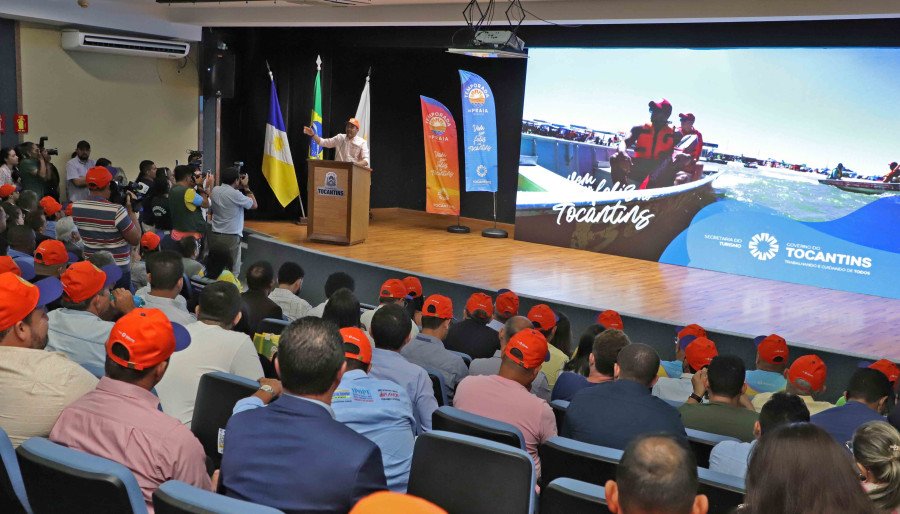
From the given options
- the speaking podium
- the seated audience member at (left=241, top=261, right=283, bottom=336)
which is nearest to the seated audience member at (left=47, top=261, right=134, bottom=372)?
the seated audience member at (left=241, top=261, right=283, bottom=336)

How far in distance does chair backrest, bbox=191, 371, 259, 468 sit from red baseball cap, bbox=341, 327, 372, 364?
12.7 inches

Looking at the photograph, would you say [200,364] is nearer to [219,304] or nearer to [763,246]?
[219,304]

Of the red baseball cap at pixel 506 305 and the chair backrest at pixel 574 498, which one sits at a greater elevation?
the chair backrest at pixel 574 498

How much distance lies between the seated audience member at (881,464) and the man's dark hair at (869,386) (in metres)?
1.54

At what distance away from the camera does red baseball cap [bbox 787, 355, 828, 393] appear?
4.21 meters

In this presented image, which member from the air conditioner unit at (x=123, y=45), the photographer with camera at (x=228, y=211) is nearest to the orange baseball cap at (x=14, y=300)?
the photographer with camera at (x=228, y=211)

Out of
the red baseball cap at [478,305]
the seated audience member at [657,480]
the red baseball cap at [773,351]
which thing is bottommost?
the red baseball cap at [773,351]

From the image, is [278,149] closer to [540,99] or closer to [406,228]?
[406,228]

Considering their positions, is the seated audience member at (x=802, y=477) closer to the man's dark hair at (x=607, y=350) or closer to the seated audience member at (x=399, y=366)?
the seated audience member at (x=399, y=366)

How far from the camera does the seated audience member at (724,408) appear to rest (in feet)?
11.6

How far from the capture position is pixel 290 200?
12.7 meters

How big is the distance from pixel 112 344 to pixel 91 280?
1.57m

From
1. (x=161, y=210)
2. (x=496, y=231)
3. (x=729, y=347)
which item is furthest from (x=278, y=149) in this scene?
(x=729, y=347)

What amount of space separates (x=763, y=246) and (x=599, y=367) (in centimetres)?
694
